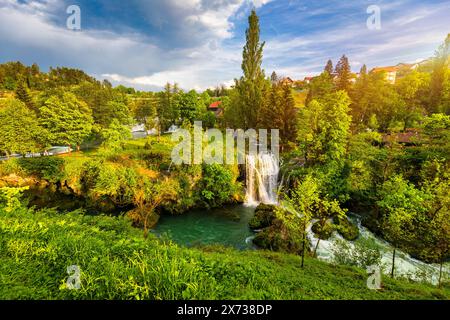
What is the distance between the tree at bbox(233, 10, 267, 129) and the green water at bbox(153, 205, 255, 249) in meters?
16.6

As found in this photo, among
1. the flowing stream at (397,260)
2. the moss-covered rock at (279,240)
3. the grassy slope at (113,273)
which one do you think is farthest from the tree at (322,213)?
the grassy slope at (113,273)

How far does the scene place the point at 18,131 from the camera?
25594mm

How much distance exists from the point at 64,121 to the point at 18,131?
17.5 ft

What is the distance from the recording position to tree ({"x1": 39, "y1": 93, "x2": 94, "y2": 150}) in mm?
28767

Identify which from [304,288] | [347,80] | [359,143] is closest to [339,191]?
[359,143]

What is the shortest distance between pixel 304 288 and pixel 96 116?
4401 centimetres

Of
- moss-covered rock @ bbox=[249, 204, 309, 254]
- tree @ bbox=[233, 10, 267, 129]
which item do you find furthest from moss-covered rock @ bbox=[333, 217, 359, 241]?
tree @ bbox=[233, 10, 267, 129]

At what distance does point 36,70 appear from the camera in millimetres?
83812

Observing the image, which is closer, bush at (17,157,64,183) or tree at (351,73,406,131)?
bush at (17,157,64,183)

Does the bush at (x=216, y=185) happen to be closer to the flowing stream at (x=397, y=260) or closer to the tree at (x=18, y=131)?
the flowing stream at (x=397, y=260)

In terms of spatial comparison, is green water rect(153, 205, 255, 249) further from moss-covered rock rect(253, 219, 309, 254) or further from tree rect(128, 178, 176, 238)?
tree rect(128, 178, 176, 238)

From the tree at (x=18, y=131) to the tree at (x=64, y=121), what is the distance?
1.46 meters

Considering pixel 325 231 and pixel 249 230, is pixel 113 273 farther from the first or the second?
pixel 325 231
